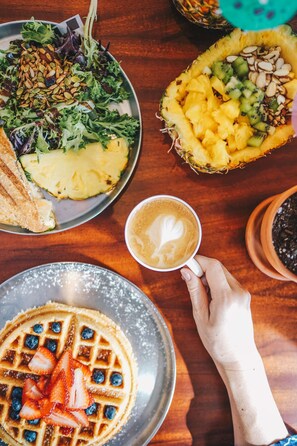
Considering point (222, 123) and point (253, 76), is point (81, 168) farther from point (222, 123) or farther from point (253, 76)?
point (253, 76)

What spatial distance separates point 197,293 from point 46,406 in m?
0.53

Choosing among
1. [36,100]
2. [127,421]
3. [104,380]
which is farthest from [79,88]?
[127,421]

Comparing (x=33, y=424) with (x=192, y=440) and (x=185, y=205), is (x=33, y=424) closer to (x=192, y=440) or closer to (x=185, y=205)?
(x=192, y=440)

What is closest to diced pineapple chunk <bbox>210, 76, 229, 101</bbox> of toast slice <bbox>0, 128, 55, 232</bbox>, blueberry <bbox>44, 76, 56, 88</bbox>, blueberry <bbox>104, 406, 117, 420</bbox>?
blueberry <bbox>44, 76, 56, 88</bbox>

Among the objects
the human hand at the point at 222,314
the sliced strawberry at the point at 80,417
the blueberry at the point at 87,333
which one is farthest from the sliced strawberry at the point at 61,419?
the human hand at the point at 222,314

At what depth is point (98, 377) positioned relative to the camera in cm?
140

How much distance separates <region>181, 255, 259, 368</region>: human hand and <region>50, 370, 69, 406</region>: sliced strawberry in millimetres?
415

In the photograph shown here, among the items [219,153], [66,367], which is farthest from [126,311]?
[219,153]

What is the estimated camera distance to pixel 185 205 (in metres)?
1.34

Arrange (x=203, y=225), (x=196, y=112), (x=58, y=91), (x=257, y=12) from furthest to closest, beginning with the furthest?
(x=203, y=225)
(x=58, y=91)
(x=196, y=112)
(x=257, y=12)

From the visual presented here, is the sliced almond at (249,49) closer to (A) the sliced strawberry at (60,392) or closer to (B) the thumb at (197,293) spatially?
(B) the thumb at (197,293)

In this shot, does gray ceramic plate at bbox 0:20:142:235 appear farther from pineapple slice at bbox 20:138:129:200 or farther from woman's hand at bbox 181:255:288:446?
woman's hand at bbox 181:255:288:446

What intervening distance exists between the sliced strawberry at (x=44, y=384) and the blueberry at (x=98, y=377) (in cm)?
13

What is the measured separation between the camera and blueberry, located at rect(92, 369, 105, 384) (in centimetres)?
140
